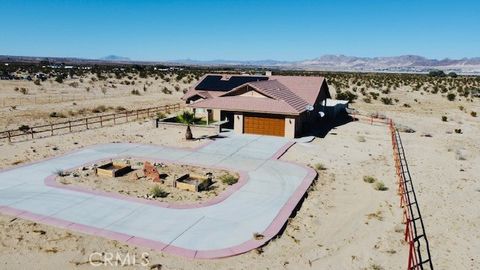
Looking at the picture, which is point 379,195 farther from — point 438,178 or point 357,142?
point 357,142

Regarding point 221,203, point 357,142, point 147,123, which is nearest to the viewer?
point 221,203

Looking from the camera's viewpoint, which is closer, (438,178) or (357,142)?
(438,178)

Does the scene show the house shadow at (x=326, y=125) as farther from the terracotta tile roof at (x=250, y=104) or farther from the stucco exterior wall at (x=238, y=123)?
the stucco exterior wall at (x=238, y=123)

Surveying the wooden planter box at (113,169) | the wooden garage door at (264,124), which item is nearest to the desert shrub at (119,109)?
the wooden garage door at (264,124)

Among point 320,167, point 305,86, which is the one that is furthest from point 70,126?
point 305,86

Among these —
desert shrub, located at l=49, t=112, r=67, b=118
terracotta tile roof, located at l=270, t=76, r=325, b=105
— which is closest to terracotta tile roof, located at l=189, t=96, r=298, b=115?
terracotta tile roof, located at l=270, t=76, r=325, b=105

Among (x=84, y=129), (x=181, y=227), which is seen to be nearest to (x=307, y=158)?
(x=181, y=227)

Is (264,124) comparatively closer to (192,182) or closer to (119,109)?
(192,182)
